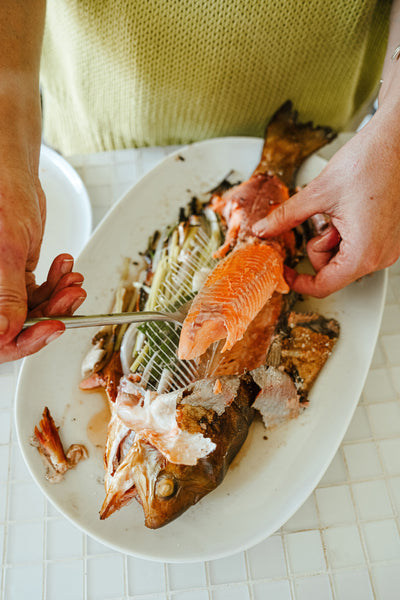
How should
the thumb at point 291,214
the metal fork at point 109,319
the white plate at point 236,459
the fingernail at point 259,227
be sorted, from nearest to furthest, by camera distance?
the metal fork at point 109,319
the white plate at point 236,459
the thumb at point 291,214
the fingernail at point 259,227

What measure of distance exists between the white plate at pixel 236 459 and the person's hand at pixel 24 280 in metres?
0.27

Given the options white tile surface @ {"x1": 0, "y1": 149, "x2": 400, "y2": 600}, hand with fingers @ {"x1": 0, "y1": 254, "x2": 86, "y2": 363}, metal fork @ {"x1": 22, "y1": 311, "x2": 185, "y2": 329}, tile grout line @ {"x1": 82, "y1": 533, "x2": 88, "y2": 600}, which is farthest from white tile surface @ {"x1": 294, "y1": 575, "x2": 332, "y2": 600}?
hand with fingers @ {"x1": 0, "y1": 254, "x2": 86, "y2": 363}

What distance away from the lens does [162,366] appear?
3.89 feet

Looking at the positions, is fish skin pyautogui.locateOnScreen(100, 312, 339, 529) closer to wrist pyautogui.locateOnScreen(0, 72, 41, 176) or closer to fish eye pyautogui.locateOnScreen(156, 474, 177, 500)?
fish eye pyautogui.locateOnScreen(156, 474, 177, 500)

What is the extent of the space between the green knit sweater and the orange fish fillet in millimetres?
542

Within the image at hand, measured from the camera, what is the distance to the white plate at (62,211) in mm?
1452

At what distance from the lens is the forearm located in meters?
0.97

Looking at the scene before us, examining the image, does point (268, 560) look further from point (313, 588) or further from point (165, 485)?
point (165, 485)

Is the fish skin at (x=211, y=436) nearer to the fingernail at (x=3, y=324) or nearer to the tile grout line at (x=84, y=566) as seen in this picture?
the tile grout line at (x=84, y=566)

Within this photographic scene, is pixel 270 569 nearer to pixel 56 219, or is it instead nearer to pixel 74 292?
pixel 74 292

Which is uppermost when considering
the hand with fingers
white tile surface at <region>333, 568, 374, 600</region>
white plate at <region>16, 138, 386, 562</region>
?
the hand with fingers

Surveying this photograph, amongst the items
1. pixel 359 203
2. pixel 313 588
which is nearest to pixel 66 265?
pixel 359 203

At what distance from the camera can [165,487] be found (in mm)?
929

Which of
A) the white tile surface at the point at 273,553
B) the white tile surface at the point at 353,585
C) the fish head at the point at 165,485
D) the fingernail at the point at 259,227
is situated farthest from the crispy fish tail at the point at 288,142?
the white tile surface at the point at 353,585
